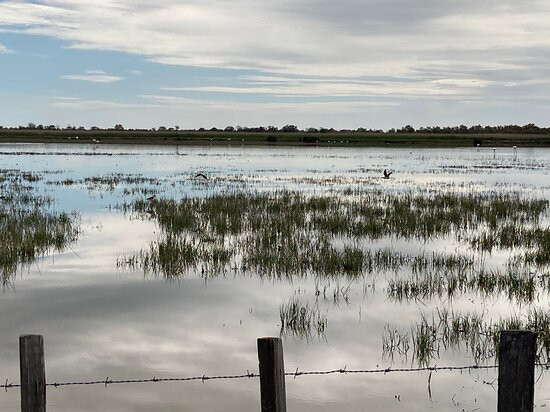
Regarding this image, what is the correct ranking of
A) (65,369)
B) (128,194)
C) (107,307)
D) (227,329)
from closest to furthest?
(65,369) → (227,329) → (107,307) → (128,194)

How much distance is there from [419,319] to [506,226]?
10129mm

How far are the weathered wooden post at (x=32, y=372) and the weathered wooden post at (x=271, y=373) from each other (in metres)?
1.53

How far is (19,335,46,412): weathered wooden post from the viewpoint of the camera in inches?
179

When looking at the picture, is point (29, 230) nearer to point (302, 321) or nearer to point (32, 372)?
point (302, 321)

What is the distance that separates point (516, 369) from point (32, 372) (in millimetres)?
3306

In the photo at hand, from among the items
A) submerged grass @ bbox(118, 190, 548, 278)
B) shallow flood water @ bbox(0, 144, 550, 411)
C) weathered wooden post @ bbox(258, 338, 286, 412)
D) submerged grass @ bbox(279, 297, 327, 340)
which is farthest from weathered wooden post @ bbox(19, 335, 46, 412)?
submerged grass @ bbox(118, 190, 548, 278)

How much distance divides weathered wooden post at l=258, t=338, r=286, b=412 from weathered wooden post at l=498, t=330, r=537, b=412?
58.1 inches

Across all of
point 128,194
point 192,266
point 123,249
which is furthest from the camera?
point 128,194

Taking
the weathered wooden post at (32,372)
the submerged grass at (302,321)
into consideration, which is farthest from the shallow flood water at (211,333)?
the weathered wooden post at (32,372)

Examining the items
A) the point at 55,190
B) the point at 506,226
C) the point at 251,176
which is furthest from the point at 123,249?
the point at 251,176

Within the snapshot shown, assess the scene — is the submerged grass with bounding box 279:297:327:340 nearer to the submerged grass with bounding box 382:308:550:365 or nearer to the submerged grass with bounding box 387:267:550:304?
the submerged grass with bounding box 382:308:550:365

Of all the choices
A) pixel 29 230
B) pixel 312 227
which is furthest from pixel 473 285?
pixel 29 230

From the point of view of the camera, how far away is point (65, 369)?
29.0 ft

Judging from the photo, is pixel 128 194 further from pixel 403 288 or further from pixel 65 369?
pixel 65 369
